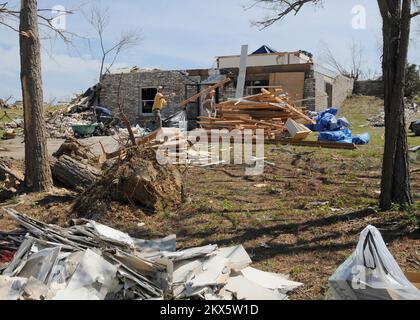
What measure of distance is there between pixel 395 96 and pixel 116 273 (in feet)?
13.7

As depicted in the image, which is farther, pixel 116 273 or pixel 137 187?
pixel 137 187

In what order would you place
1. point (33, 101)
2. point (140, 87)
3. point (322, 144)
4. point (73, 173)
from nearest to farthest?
point (33, 101), point (73, 173), point (322, 144), point (140, 87)

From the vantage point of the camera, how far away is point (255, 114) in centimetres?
1711

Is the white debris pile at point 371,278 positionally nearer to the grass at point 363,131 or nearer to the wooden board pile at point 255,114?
the grass at point 363,131

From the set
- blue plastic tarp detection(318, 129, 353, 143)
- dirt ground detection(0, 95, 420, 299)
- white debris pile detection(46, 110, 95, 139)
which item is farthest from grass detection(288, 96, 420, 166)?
white debris pile detection(46, 110, 95, 139)

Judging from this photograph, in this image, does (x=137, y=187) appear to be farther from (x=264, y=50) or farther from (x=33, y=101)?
(x=264, y=50)

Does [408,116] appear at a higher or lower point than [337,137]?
higher

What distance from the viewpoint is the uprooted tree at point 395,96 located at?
5.96 metres

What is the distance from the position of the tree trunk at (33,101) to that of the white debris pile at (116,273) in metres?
3.90

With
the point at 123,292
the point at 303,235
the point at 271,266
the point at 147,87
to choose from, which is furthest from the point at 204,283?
the point at 147,87

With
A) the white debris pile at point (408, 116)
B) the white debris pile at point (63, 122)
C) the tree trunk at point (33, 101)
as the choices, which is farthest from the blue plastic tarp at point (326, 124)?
the tree trunk at point (33, 101)

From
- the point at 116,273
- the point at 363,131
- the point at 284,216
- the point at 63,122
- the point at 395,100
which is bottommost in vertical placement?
the point at 284,216

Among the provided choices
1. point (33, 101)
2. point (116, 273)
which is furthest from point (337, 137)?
point (116, 273)

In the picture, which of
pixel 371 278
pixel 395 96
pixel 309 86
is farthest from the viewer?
pixel 309 86
